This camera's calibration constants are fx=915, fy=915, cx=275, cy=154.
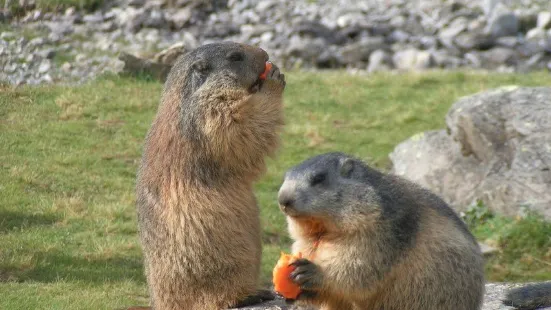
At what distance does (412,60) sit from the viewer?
23688 mm

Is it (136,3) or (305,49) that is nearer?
(305,49)

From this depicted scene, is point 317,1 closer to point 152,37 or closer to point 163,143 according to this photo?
point 152,37

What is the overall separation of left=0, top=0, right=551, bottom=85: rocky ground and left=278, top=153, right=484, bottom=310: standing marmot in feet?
30.7

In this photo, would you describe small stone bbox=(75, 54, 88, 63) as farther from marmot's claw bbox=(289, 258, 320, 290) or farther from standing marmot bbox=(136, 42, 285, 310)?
marmot's claw bbox=(289, 258, 320, 290)

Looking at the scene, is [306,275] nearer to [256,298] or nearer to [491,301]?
[256,298]

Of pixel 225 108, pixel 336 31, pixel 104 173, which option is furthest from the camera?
pixel 336 31

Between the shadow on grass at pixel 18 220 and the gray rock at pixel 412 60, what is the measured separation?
47.4 ft

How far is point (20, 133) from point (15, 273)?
5.42ft

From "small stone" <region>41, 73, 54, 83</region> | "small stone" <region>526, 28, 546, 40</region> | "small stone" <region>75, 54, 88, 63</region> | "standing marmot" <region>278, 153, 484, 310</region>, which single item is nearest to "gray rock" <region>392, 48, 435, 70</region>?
"small stone" <region>526, 28, 546, 40</region>

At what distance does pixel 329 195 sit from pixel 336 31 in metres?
20.5

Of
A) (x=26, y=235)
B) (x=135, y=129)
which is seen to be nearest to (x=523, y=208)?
(x=135, y=129)

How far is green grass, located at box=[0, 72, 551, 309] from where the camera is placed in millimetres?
9453

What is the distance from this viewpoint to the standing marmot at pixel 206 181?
7.32 m

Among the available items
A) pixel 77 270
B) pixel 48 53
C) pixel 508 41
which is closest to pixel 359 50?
pixel 508 41
